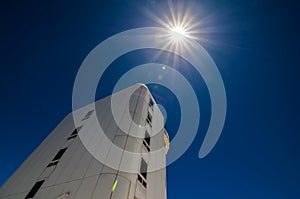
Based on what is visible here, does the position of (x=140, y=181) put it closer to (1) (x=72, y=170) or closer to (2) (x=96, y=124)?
→ (1) (x=72, y=170)

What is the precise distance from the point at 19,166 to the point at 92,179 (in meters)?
12.7

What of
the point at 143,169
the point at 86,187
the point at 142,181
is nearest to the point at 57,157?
the point at 86,187

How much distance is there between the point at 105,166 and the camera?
8.20 metres

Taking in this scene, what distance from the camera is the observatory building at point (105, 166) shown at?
300 inches

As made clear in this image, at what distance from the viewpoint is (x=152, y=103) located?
53.8 feet

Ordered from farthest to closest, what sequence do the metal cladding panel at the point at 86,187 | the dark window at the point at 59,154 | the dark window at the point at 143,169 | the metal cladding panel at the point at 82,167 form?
the dark window at the point at 59,154 < the dark window at the point at 143,169 < the metal cladding panel at the point at 82,167 < the metal cladding panel at the point at 86,187

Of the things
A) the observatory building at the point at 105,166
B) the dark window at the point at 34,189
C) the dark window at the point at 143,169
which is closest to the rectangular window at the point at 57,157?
the observatory building at the point at 105,166

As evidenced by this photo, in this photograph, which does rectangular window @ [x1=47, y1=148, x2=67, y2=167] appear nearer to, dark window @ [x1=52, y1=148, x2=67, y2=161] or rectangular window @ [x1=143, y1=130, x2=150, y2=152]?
dark window @ [x1=52, y1=148, x2=67, y2=161]

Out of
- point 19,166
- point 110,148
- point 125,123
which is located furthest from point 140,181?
point 19,166

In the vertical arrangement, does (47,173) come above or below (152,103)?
below

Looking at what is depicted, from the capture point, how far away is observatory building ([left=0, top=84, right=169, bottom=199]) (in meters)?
7.62

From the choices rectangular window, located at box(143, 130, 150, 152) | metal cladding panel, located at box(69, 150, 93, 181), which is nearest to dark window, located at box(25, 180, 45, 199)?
metal cladding panel, located at box(69, 150, 93, 181)

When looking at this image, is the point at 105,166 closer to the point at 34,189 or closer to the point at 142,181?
the point at 142,181

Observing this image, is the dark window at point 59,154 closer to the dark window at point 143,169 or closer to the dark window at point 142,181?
the dark window at point 143,169
